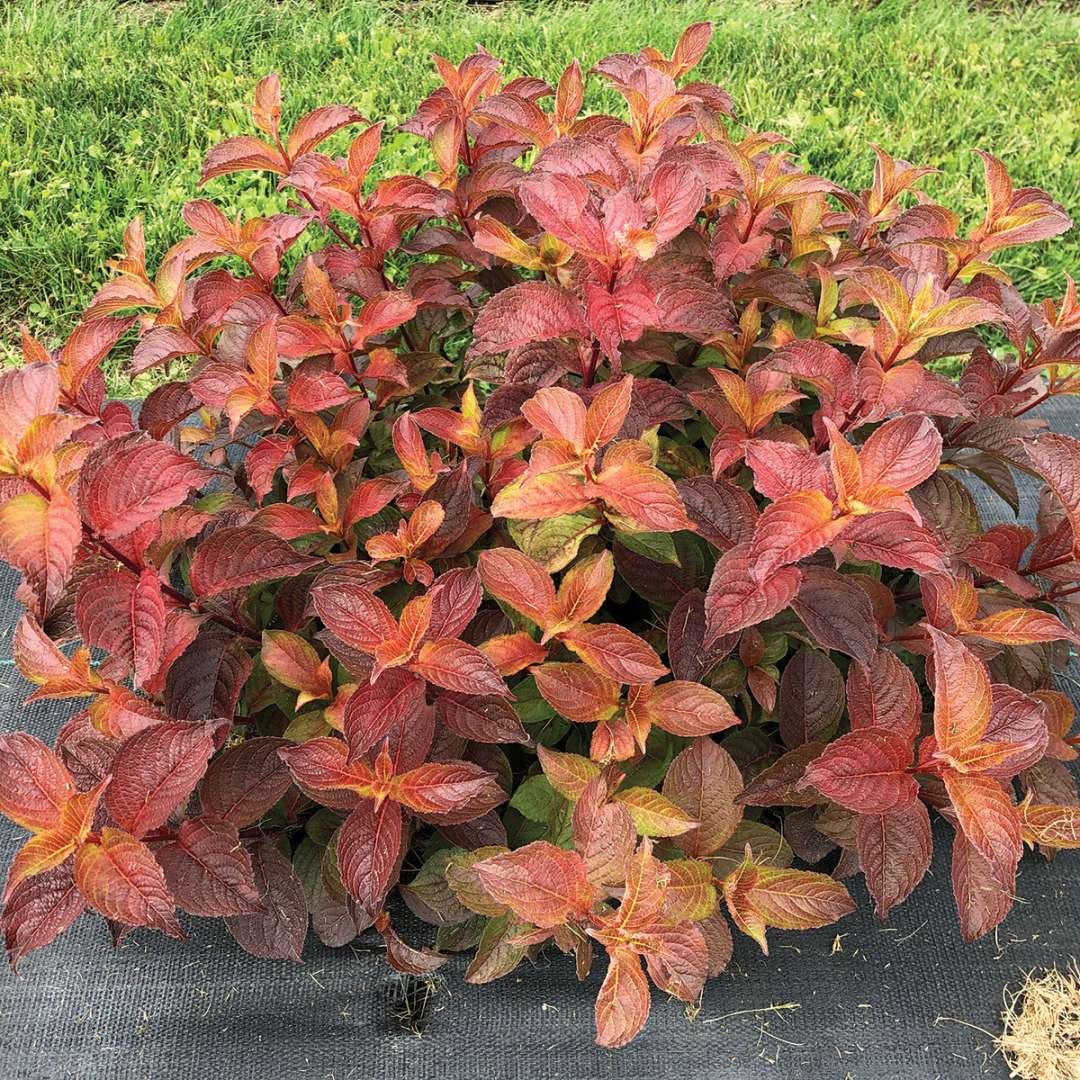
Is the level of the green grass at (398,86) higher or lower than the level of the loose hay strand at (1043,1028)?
higher

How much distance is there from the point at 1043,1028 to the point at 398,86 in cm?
288

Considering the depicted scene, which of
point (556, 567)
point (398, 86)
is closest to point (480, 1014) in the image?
point (556, 567)

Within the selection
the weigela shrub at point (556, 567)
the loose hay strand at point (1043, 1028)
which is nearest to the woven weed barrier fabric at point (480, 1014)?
the loose hay strand at point (1043, 1028)

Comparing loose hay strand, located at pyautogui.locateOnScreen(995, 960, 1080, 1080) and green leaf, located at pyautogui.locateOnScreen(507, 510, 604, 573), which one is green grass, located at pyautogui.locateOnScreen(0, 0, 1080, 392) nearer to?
green leaf, located at pyautogui.locateOnScreen(507, 510, 604, 573)

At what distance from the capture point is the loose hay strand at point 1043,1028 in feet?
4.35

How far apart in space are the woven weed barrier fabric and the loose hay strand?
0.07 feet

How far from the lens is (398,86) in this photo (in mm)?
3156

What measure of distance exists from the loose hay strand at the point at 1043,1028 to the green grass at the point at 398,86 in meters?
1.91

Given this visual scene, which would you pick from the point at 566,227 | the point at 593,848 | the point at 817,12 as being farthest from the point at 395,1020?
the point at 817,12

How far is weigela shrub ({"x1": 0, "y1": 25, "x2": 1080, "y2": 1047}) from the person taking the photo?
1002 millimetres

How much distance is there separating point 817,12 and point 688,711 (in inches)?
133

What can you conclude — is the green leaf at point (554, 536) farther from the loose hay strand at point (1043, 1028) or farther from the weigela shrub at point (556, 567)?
the loose hay strand at point (1043, 1028)

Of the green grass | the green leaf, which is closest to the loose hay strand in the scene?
the green leaf

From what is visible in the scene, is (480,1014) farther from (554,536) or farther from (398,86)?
(398,86)
